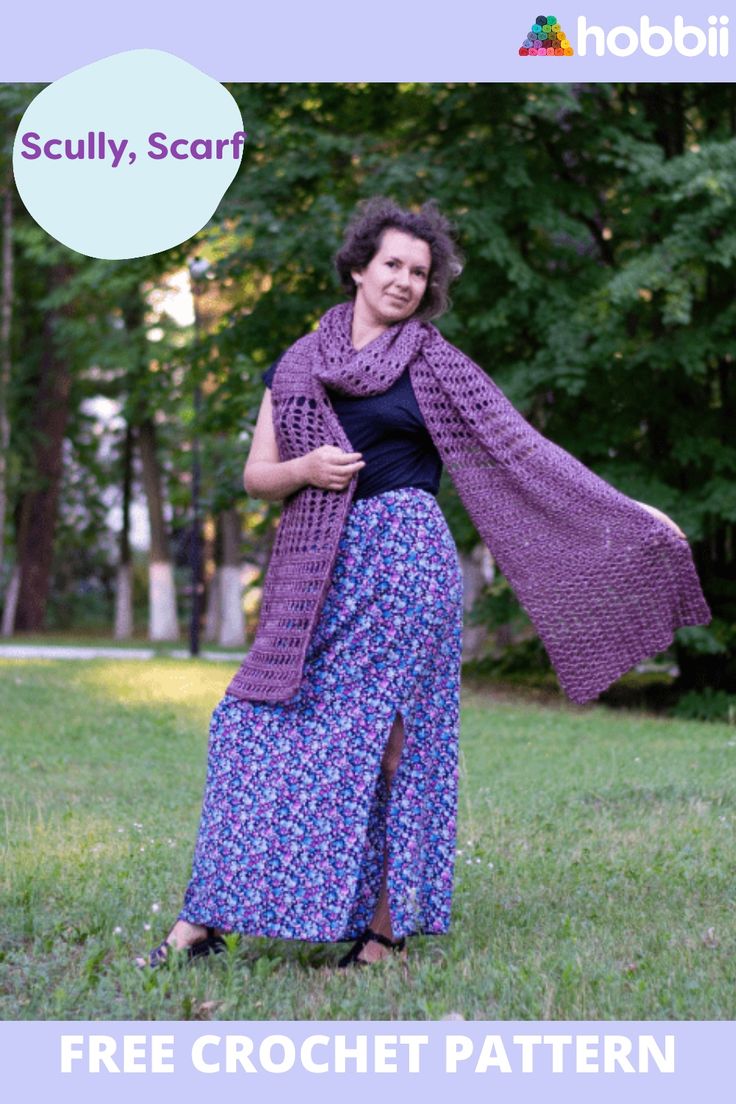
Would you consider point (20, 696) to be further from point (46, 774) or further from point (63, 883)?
point (63, 883)

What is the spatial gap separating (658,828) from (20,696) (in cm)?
745

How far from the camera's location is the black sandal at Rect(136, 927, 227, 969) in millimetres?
4289

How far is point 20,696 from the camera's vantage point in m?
12.7

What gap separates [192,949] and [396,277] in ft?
7.17

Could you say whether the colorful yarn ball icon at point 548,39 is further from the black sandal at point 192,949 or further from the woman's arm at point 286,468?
the black sandal at point 192,949

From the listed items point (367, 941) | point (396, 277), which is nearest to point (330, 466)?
point (396, 277)

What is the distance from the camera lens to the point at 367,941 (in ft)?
14.6

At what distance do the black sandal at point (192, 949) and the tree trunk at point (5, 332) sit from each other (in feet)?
70.6

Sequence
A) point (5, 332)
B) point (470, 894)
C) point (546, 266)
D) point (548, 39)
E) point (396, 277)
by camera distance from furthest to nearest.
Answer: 1. point (5, 332)
2. point (546, 266)
3. point (548, 39)
4. point (470, 894)
5. point (396, 277)

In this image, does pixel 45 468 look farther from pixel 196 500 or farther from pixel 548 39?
pixel 548 39

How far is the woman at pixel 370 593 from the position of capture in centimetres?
436

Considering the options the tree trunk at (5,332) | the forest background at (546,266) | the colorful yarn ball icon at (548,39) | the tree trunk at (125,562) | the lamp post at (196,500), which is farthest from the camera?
the tree trunk at (125,562)

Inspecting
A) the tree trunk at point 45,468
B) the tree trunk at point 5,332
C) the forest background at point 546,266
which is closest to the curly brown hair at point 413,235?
the forest background at point 546,266
